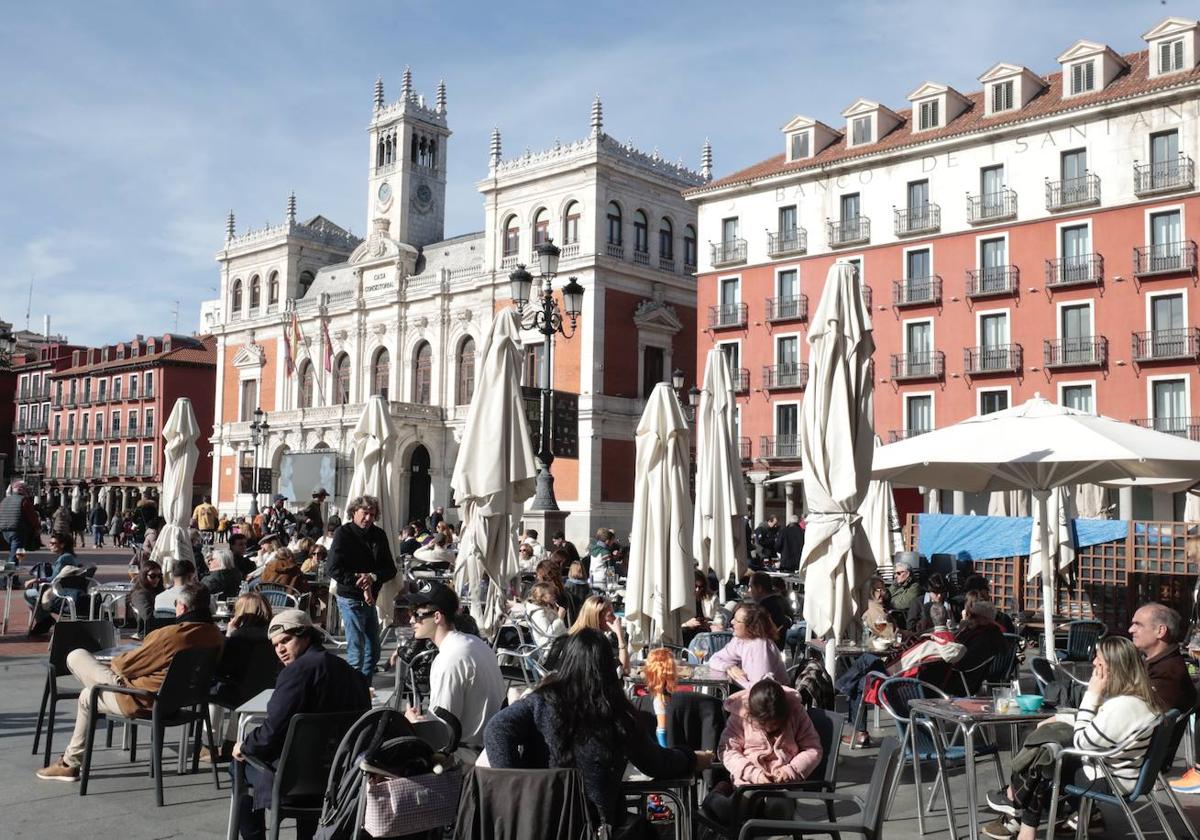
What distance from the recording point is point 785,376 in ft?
107

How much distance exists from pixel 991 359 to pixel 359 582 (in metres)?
23.8

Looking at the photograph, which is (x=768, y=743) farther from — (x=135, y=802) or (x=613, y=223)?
(x=613, y=223)

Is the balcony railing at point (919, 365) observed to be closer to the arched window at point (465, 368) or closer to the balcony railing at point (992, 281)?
the balcony railing at point (992, 281)

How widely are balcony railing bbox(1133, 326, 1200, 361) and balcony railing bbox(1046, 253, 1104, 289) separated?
180cm

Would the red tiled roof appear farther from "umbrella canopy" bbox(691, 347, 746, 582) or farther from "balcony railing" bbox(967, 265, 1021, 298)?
"umbrella canopy" bbox(691, 347, 746, 582)

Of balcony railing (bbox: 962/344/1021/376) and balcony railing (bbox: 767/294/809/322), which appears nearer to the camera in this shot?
balcony railing (bbox: 962/344/1021/376)

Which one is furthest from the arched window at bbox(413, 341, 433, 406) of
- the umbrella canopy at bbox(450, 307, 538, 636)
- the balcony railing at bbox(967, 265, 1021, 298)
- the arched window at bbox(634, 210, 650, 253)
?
the umbrella canopy at bbox(450, 307, 538, 636)

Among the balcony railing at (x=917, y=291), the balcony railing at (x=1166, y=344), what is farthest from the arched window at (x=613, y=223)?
the balcony railing at (x=1166, y=344)

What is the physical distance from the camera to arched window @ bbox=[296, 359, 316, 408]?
47469mm

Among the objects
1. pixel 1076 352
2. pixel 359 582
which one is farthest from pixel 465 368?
pixel 359 582

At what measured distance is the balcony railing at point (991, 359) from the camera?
28500 mm

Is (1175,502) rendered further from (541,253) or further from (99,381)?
(99,381)

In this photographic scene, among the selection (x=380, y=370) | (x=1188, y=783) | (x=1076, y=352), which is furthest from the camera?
(x=380, y=370)

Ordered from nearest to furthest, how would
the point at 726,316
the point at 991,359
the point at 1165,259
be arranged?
the point at 1165,259, the point at 991,359, the point at 726,316
